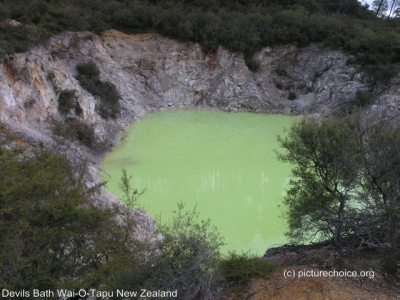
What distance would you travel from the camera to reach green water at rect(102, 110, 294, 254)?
995cm

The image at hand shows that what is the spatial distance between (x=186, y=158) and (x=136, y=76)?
12.5 metres

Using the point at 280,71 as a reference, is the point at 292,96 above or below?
below

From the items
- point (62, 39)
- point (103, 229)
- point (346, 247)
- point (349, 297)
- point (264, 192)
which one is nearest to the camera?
point (349, 297)

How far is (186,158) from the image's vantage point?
1555 centimetres

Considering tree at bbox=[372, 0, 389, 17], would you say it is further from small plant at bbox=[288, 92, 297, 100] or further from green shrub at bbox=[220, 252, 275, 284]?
green shrub at bbox=[220, 252, 275, 284]

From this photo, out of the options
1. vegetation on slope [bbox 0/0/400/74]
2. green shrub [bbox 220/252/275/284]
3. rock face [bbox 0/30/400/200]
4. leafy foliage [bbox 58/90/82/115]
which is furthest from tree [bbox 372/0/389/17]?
green shrub [bbox 220/252/275/284]

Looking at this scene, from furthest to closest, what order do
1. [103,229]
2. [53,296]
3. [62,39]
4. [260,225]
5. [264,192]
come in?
[62,39], [264,192], [260,225], [103,229], [53,296]

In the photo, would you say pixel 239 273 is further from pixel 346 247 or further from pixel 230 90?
pixel 230 90

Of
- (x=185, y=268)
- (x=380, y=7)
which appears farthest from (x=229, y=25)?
(x=185, y=268)

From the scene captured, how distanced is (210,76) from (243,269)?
2222 cm

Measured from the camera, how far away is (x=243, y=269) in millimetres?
5879

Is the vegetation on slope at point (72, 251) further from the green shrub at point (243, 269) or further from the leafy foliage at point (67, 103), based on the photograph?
the leafy foliage at point (67, 103)

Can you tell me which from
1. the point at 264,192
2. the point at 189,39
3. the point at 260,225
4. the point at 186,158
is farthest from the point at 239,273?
the point at 189,39

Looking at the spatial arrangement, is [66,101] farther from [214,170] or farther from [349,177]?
[349,177]
